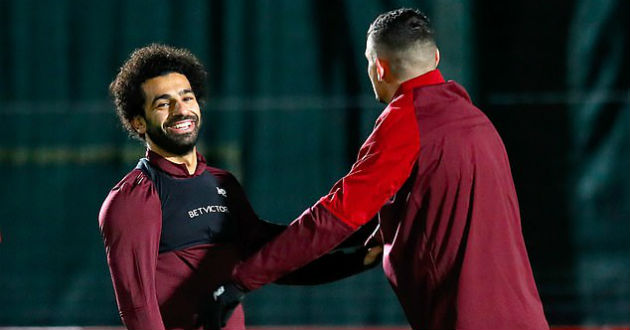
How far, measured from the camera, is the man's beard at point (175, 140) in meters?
3.35

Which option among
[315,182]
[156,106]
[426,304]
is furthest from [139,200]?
[315,182]

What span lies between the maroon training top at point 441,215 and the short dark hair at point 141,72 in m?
0.73

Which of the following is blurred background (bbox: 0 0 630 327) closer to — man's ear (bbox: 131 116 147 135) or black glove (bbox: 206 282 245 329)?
man's ear (bbox: 131 116 147 135)

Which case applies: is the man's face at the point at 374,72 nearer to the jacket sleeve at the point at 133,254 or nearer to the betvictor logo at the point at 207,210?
the betvictor logo at the point at 207,210

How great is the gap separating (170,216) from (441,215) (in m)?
0.80

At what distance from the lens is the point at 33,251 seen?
739cm

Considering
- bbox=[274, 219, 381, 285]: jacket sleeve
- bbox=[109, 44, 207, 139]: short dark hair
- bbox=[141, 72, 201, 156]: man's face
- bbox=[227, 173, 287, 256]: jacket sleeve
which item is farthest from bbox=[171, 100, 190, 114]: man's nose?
bbox=[274, 219, 381, 285]: jacket sleeve

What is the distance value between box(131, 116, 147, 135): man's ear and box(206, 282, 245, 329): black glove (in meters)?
0.62

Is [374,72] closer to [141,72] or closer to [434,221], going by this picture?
[434,221]

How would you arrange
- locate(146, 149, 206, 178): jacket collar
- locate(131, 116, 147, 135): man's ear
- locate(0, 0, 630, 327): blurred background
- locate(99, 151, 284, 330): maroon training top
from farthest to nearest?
locate(0, 0, 630, 327): blurred background
locate(131, 116, 147, 135): man's ear
locate(146, 149, 206, 178): jacket collar
locate(99, 151, 284, 330): maroon training top

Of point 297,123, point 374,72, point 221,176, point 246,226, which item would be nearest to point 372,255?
point 246,226

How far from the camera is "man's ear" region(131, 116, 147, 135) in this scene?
3.44 meters

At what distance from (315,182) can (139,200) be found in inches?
163

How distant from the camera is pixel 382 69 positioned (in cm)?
319
